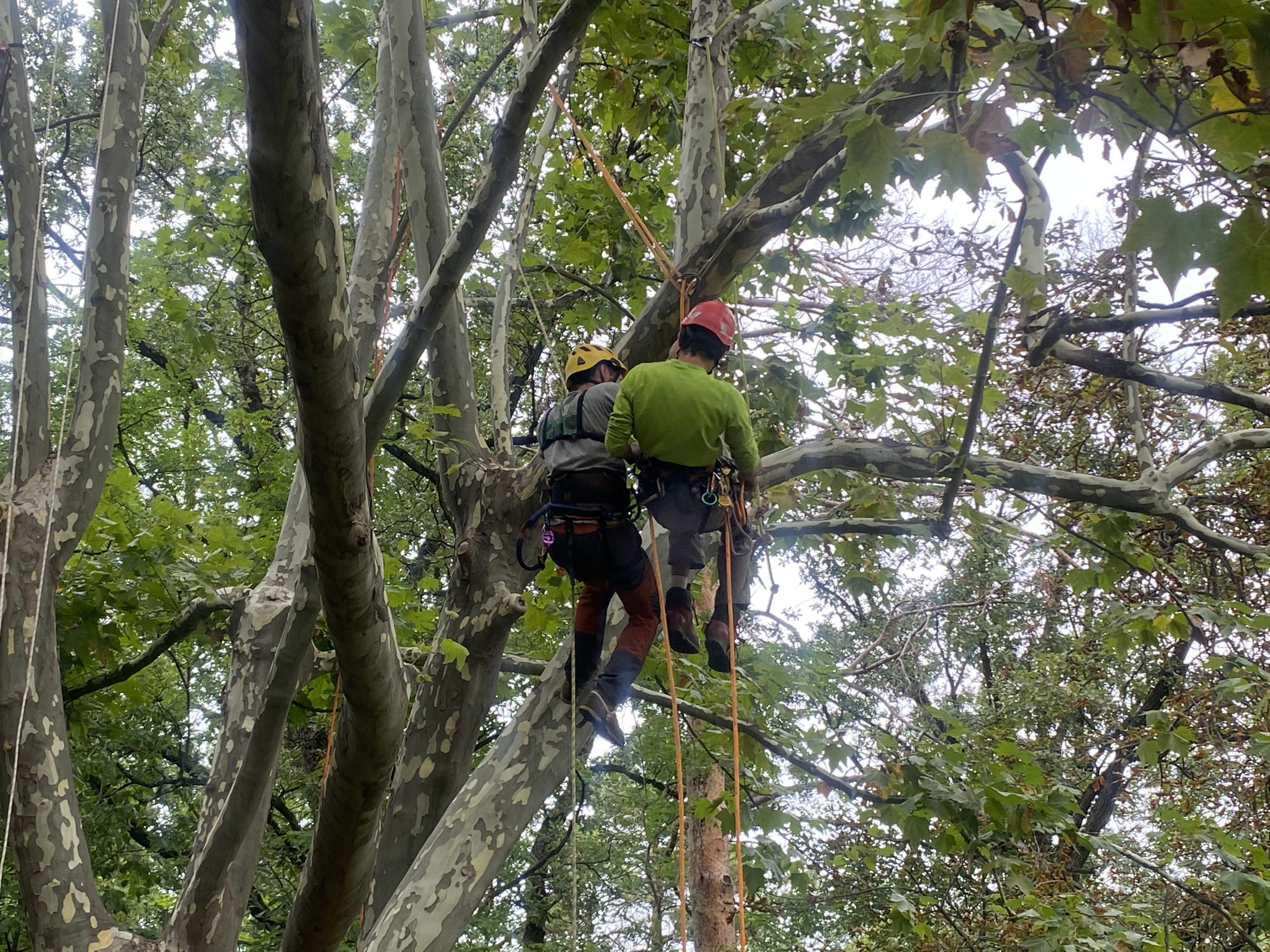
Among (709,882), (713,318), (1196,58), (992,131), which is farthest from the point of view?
(709,882)

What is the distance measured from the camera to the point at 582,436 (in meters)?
3.78

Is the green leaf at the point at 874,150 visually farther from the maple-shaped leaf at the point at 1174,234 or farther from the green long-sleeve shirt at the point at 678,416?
the green long-sleeve shirt at the point at 678,416

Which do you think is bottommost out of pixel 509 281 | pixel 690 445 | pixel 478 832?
pixel 478 832

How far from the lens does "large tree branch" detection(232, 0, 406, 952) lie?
4.96ft

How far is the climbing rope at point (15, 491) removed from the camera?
9.54 ft

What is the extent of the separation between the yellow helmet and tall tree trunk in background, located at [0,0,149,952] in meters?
1.77

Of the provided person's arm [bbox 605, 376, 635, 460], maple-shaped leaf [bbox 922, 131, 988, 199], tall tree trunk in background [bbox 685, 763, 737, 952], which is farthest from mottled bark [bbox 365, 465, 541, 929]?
tall tree trunk in background [bbox 685, 763, 737, 952]

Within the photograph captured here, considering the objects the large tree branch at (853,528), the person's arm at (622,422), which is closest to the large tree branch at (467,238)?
the person's arm at (622,422)

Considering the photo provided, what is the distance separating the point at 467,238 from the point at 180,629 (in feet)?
7.62

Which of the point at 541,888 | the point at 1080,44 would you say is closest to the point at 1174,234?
the point at 1080,44

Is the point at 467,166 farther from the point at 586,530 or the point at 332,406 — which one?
the point at 332,406

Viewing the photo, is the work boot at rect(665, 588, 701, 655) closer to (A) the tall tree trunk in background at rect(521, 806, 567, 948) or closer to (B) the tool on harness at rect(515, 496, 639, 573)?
(B) the tool on harness at rect(515, 496, 639, 573)

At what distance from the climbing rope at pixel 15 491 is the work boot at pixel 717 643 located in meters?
2.44

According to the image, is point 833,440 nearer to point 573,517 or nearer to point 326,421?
point 573,517
